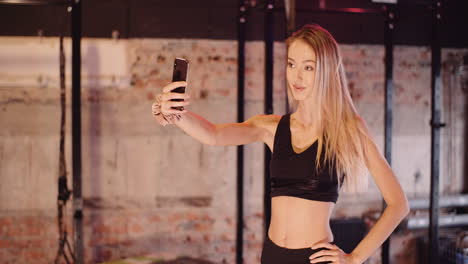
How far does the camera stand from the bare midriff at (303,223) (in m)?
1.96

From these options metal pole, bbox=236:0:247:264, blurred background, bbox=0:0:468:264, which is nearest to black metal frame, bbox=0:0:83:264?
blurred background, bbox=0:0:468:264

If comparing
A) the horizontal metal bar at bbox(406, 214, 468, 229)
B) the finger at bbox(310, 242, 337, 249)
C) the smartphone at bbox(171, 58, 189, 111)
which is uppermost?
the smartphone at bbox(171, 58, 189, 111)

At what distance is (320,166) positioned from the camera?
1942mm

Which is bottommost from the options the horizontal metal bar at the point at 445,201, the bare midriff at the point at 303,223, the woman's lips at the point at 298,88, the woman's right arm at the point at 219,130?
the horizontal metal bar at the point at 445,201

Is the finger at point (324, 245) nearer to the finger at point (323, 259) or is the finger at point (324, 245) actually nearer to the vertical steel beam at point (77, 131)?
the finger at point (323, 259)

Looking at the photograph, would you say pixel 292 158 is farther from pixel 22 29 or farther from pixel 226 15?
pixel 22 29

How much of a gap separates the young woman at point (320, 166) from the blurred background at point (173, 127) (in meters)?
1.24

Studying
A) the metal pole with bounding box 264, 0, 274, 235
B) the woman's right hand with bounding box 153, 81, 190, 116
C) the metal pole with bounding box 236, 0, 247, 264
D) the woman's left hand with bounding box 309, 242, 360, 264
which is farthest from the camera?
the metal pole with bounding box 236, 0, 247, 264

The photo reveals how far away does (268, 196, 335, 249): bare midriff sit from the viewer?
196 centimetres

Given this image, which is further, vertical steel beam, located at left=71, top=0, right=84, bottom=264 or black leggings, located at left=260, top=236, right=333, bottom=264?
vertical steel beam, located at left=71, top=0, right=84, bottom=264

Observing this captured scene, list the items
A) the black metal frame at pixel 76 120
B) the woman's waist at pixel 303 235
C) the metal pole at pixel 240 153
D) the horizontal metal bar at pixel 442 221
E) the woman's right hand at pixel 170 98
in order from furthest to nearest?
the horizontal metal bar at pixel 442 221
the metal pole at pixel 240 153
the black metal frame at pixel 76 120
the woman's waist at pixel 303 235
the woman's right hand at pixel 170 98

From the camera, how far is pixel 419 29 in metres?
3.98

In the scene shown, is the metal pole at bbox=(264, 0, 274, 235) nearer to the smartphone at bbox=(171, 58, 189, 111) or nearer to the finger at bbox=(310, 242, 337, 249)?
the finger at bbox=(310, 242, 337, 249)

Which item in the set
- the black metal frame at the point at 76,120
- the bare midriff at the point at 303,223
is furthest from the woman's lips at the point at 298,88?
the black metal frame at the point at 76,120
